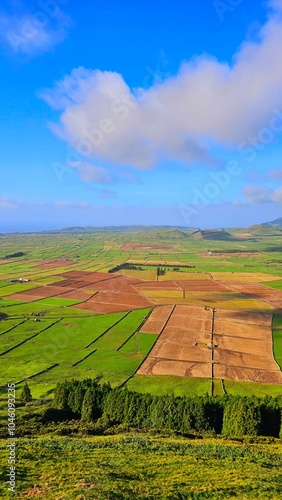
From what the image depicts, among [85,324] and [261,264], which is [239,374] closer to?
[85,324]

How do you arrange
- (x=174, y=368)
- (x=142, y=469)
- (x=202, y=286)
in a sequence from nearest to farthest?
(x=142, y=469)
(x=174, y=368)
(x=202, y=286)

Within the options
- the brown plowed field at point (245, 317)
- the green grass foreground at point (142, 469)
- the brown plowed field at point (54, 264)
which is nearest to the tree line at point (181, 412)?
the green grass foreground at point (142, 469)

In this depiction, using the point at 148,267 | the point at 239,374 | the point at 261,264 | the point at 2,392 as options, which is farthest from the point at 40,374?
the point at 261,264

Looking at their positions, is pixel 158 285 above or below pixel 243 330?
above

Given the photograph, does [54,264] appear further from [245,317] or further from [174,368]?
[174,368]

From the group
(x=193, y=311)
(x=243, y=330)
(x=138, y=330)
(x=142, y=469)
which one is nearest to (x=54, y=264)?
(x=193, y=311)

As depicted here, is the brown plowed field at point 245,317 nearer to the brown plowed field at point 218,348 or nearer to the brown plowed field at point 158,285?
the brown plowed field at point 218,348
